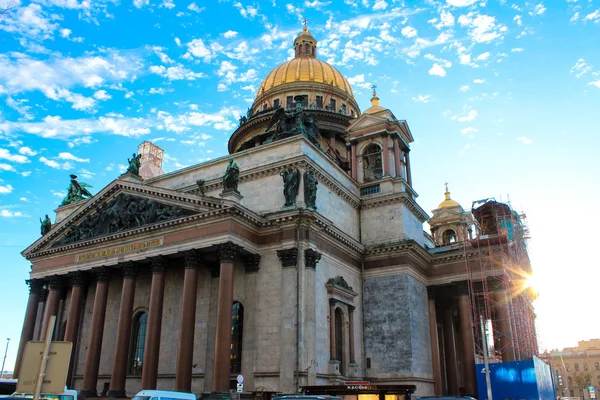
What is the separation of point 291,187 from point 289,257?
4326mm

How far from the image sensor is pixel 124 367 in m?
28.8

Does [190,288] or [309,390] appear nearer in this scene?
[309,390]

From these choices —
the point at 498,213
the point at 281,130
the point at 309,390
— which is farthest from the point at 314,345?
the point at 498,213

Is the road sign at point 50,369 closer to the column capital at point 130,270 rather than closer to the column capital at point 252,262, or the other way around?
the column capital at point 252,262

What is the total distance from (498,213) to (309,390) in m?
24.0

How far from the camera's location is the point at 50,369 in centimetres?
732

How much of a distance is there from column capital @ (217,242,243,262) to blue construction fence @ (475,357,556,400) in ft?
48.7

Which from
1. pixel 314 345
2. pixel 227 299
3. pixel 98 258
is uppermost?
pixel 98 258

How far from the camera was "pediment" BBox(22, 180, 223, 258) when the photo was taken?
97.8 ft

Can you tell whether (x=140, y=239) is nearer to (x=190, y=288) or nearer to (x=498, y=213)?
(x=190, y=288)

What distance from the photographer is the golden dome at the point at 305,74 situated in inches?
2149

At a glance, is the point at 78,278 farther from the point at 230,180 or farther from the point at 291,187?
the point at 291,187

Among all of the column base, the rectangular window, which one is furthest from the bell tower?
A: the column base

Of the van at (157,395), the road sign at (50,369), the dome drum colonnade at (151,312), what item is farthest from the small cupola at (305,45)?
the road sign at (50,369)
